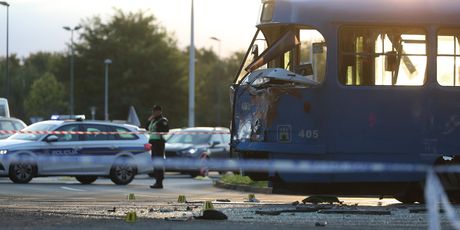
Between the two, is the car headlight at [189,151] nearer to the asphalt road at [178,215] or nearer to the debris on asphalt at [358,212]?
the asphalt road at [178,215]

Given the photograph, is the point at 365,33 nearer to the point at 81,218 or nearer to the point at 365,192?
the point at 365,192

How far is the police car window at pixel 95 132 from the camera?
23.9 metres

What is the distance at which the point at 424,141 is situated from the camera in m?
15.1

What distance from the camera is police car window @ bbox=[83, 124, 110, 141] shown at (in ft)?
78.3

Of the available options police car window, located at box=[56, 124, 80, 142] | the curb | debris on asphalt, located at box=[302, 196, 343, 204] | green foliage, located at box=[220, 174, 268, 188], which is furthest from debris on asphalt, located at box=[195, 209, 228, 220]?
police car window, located at box=[56, 124, 80, 142]

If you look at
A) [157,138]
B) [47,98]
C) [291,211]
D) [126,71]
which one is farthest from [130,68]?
[291,211]

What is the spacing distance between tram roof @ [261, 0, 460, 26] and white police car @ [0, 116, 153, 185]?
9.29 metres

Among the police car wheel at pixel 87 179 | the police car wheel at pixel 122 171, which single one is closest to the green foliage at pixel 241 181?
the police car wheel at pixel 122 171

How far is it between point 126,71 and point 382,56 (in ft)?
225

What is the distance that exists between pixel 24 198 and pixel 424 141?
7.01 m

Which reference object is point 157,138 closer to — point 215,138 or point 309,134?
point 309,134

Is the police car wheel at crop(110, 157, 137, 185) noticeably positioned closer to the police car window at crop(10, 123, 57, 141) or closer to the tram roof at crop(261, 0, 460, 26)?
the police car window at crop(10, 123, 57, 141)

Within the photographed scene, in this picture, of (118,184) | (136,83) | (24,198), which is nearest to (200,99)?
(136,83)

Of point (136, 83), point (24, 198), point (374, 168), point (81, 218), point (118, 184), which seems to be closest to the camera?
point (81, 218)
